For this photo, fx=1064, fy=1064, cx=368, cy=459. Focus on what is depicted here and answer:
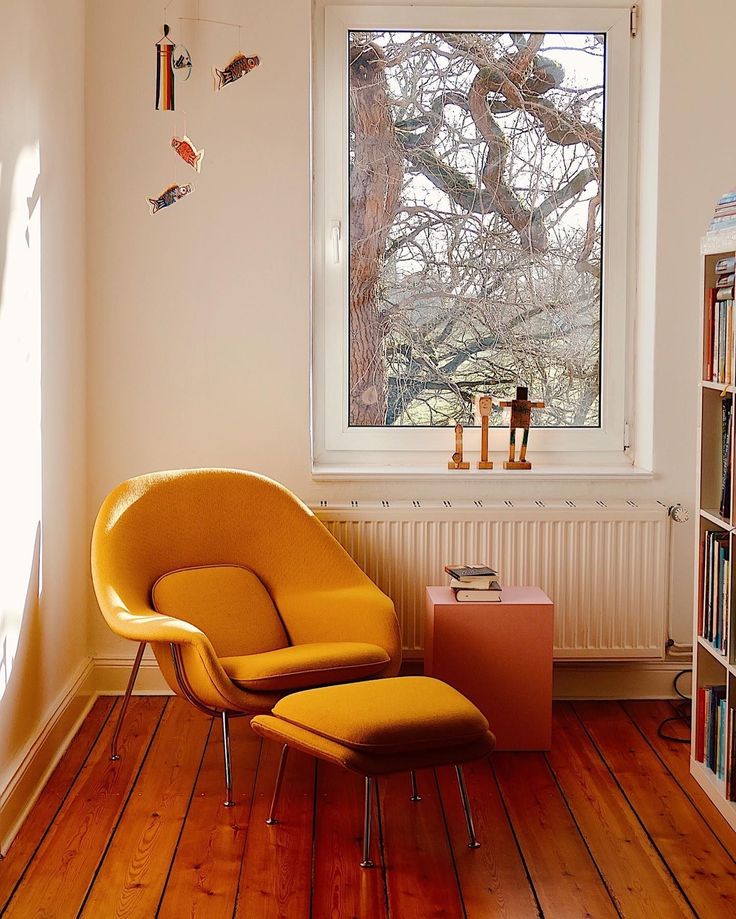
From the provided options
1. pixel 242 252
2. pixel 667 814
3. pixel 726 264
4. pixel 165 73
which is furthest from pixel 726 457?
pixel 165 73

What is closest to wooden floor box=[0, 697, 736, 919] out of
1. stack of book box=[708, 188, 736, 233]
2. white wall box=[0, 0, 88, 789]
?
white wall box=[0, 0, 88, 789]

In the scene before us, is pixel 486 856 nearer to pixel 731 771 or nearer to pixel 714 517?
pixel 731 771

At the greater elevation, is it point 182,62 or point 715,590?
point 182,62

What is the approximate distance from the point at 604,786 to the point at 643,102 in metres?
2.40

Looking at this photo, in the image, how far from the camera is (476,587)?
11.0 feet

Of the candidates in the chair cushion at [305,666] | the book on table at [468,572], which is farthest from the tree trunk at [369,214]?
the chair cushion at [305,666]

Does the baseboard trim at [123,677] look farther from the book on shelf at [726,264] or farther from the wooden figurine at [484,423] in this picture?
the book on shelf at [726,264]

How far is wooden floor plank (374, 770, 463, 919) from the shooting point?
7.99 feet

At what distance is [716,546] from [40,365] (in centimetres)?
205

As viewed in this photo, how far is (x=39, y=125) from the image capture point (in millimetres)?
3162

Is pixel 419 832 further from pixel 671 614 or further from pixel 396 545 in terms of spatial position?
pixel 671 614

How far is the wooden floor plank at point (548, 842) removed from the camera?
2455 mm

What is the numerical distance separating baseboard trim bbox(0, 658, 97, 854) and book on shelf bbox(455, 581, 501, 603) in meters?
1.32

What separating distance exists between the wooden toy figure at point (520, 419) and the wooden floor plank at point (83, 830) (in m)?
1.56
